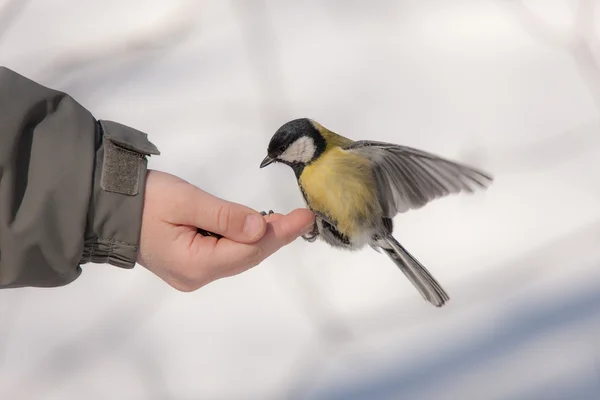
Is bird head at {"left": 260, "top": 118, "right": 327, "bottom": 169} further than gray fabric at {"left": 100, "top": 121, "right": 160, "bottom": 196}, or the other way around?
bird head at {"left": 260, "top": 118, "right": 327, "bottom": 169}

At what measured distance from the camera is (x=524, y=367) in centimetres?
102

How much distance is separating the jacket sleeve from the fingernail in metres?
0.15

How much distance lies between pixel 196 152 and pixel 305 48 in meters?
0.43

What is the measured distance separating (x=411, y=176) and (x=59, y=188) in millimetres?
527

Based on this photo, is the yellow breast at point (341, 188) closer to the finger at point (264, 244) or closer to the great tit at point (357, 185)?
the great tit at point (357, 185)

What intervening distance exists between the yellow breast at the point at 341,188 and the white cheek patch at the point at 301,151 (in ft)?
0.07

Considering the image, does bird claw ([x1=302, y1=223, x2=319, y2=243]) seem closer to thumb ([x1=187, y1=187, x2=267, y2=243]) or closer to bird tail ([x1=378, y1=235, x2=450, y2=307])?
bird tail ([x1=378, y1=235, x2=450, y2=307])

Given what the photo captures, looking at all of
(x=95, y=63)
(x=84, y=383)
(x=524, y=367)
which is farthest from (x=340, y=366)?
(x=95, y=63)

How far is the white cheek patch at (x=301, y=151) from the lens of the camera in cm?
99

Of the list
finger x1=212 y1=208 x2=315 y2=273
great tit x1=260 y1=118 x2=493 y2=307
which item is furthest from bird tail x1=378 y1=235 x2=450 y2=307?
finger x1=212 y1=208 x2=315 y2=273

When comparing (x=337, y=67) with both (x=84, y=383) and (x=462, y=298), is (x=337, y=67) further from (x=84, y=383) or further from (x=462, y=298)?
(x=84, y=383)

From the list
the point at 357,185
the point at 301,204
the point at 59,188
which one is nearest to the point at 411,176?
the point at 357,185

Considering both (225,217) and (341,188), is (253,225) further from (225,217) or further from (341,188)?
(341,188)

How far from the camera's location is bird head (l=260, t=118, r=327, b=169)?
980 millimetres
